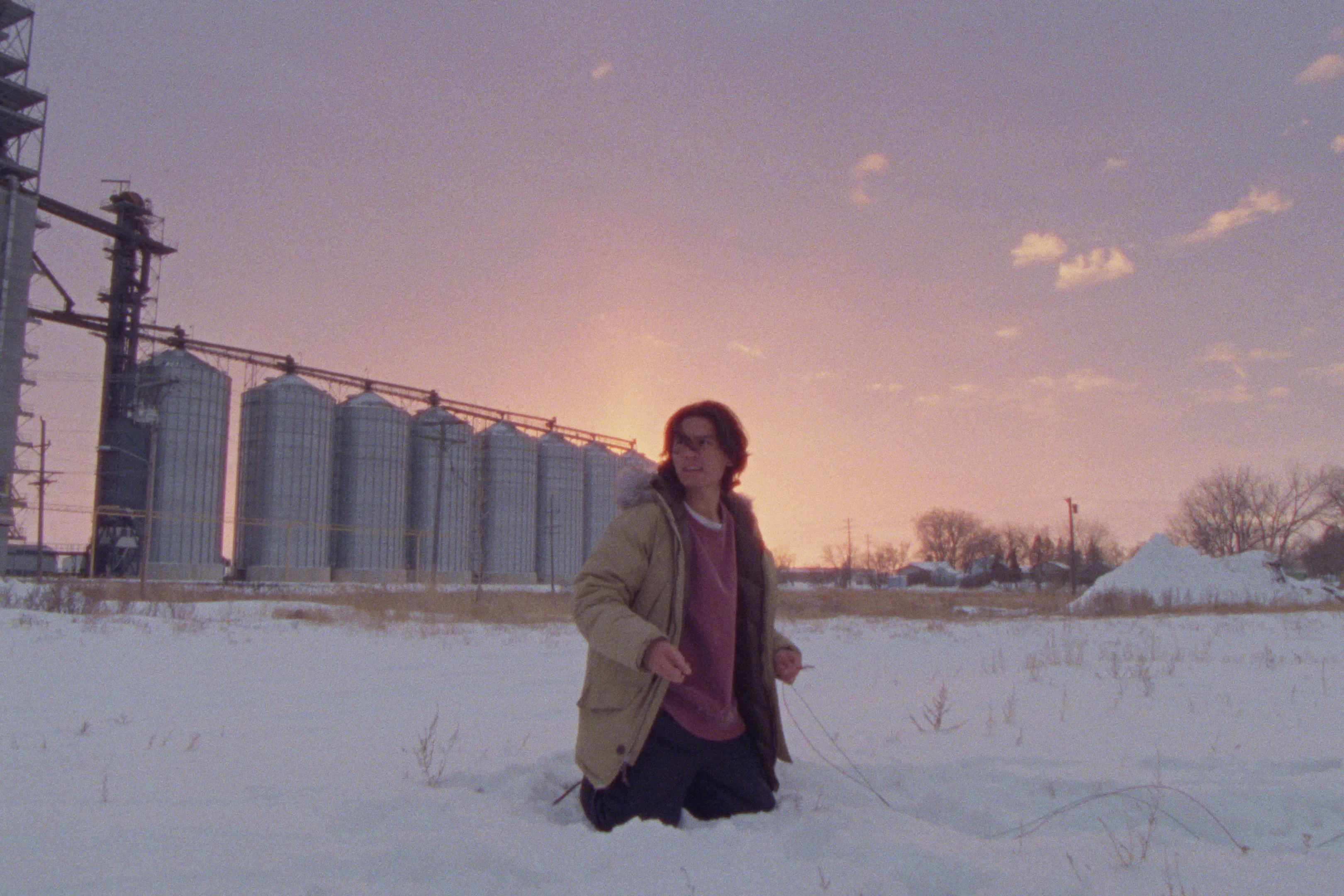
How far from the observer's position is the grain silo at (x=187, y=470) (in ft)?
102

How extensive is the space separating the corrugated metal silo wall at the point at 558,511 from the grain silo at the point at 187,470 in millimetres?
15018

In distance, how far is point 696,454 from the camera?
3.23 meters

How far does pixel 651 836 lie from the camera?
8.80ft

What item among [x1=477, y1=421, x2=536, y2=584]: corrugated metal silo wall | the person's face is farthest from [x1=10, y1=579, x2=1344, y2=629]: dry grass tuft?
[x1=477, y1=421, x2=536, y2=584]: corrugated metal silo wall

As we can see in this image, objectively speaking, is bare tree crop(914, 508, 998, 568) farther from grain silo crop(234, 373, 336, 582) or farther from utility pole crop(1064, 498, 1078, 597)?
grain silo crop(234, 373, 336, 582)

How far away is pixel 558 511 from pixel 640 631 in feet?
138

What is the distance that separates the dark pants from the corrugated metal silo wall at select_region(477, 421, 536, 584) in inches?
1506

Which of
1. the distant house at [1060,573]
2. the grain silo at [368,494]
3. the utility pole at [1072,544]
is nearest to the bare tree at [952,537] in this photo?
the distant house at [1060,573]

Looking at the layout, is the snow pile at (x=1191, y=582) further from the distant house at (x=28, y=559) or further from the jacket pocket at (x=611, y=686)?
the distant house at (x=28, y=559)

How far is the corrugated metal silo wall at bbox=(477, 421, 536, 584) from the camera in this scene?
135 ft

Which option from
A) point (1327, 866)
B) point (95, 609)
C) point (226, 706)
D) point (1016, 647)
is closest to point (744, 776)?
point (1327, 866)

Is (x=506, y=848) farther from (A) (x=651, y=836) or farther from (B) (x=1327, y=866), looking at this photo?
(B) (x=1327, y=866)

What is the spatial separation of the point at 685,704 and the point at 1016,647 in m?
8.49

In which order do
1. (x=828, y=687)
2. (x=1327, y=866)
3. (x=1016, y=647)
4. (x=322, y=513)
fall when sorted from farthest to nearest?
(x=322, y=513), (x=1016, y=647), (x=828, y=687), (x=1327, y=866)
